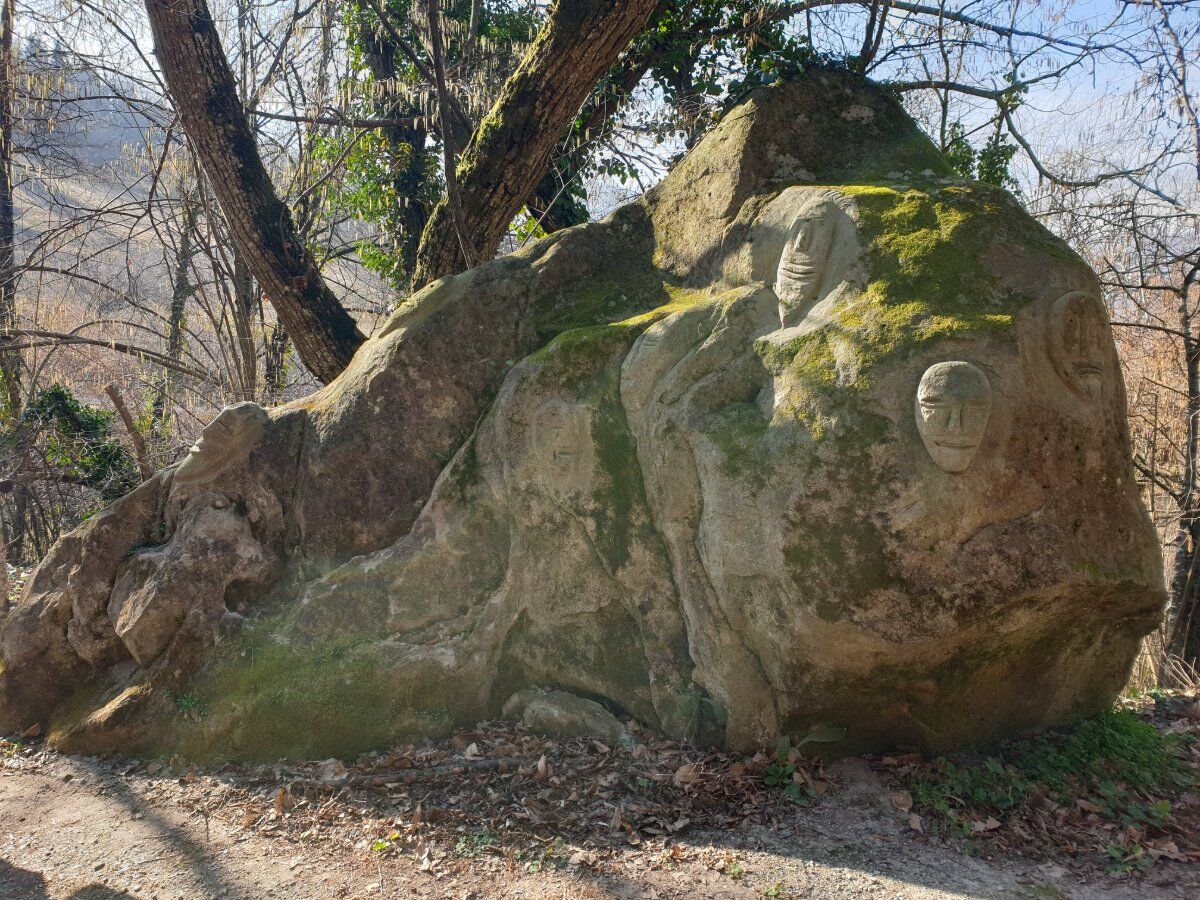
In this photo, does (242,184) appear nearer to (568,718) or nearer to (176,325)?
(568,718)

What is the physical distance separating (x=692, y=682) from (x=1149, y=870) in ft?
6.24

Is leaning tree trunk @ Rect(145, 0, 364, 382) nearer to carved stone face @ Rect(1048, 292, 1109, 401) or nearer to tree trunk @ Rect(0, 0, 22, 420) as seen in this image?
tree trunk @ Rect(0, 0, 22, 420)

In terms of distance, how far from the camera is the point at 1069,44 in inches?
256

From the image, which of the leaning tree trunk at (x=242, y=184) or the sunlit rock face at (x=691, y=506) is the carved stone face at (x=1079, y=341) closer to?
the sunlit rock face at (x=691, y=506)

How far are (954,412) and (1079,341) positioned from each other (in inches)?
29.9

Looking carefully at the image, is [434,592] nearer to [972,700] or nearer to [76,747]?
[76,747]

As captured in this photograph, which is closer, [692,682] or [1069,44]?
[692,682]

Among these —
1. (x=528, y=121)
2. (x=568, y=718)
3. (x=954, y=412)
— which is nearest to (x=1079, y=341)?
(x=954, y=412)


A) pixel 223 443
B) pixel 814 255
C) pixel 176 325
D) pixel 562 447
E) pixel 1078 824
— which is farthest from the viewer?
pixel 176 325

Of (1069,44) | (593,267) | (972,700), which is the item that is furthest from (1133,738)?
(1069,44)

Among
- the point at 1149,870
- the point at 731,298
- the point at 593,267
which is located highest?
the point at 593,267

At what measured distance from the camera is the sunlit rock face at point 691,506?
3463mm

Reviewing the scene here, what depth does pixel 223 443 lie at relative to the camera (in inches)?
203

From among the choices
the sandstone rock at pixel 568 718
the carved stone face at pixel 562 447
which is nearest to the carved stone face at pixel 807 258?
the carved stone face at pixel 562 447
